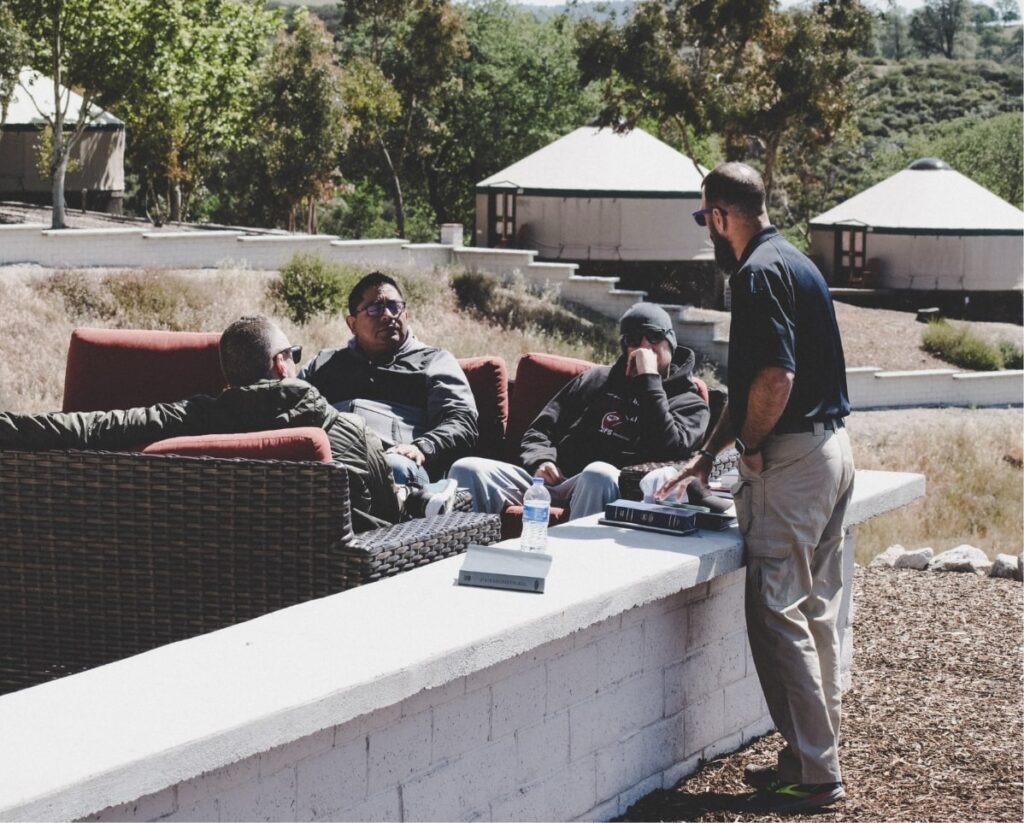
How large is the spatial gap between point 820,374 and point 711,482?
93 centimetres

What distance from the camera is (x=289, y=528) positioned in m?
3.87

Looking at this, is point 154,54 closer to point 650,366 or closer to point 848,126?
point 848,126

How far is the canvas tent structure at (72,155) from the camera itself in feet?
111

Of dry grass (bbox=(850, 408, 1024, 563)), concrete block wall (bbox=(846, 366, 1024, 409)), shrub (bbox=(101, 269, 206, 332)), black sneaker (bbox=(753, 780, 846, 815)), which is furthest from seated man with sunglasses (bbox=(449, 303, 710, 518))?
concrete block wall (bbox=(846, 366, 1024, 409))

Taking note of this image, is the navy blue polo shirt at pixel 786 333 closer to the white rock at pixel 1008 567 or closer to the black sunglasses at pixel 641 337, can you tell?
the black sunglasses at pixel 641 337

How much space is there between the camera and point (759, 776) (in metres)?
4.07

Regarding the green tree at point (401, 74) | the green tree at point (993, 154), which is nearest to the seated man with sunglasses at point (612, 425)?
the green tree at point (401, 74)

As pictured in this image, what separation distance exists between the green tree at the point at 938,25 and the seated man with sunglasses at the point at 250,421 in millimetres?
113643

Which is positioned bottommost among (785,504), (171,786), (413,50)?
(171,786)

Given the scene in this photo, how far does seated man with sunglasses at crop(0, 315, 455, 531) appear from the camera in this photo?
4.06 m

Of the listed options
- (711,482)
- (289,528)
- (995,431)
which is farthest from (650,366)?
(995,431)

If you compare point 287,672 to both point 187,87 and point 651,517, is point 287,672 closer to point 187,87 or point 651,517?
point 651,517

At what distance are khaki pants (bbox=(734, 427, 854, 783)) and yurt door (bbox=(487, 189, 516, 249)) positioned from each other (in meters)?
30.7

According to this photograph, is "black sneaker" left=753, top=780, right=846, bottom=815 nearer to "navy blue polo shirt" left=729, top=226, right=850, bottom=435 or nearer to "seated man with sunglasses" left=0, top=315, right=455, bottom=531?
"navy blue polo shirt" left=729, top=226, right=850, bottom=435
